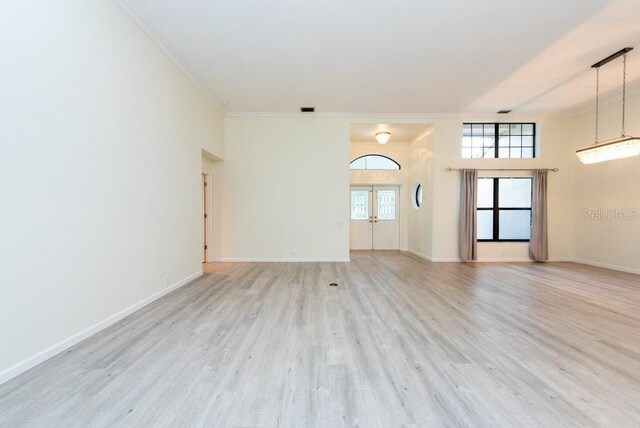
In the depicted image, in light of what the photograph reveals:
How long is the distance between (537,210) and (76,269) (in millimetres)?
8407

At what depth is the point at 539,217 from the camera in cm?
649

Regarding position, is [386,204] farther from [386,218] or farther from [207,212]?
[207,212]

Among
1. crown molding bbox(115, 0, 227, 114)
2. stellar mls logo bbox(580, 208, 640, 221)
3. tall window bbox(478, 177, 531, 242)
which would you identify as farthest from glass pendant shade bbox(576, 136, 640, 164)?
crown molding bbox(115, 0, 227, 114)

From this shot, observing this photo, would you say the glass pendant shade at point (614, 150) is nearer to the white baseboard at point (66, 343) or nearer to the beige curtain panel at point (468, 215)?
the beige curtain panel at point (468, 215)

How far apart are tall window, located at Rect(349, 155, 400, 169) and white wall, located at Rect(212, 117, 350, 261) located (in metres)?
2.19

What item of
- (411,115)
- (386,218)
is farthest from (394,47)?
(386,218)

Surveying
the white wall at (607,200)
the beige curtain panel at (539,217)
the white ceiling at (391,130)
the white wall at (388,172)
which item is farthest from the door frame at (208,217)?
the white wall at (607,200)

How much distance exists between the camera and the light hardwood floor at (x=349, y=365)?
5.16 ft

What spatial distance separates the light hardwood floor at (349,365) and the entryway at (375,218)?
486cm

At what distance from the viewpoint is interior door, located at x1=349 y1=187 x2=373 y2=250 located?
28.8 feet

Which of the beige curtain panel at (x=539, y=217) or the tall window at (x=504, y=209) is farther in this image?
the tall window at (x=504, y=209)

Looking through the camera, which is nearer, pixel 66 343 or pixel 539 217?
pixel 66 343

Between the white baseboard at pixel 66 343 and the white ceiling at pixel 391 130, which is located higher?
the white ceiling at pixel 391 130

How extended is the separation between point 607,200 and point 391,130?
4.87 m
